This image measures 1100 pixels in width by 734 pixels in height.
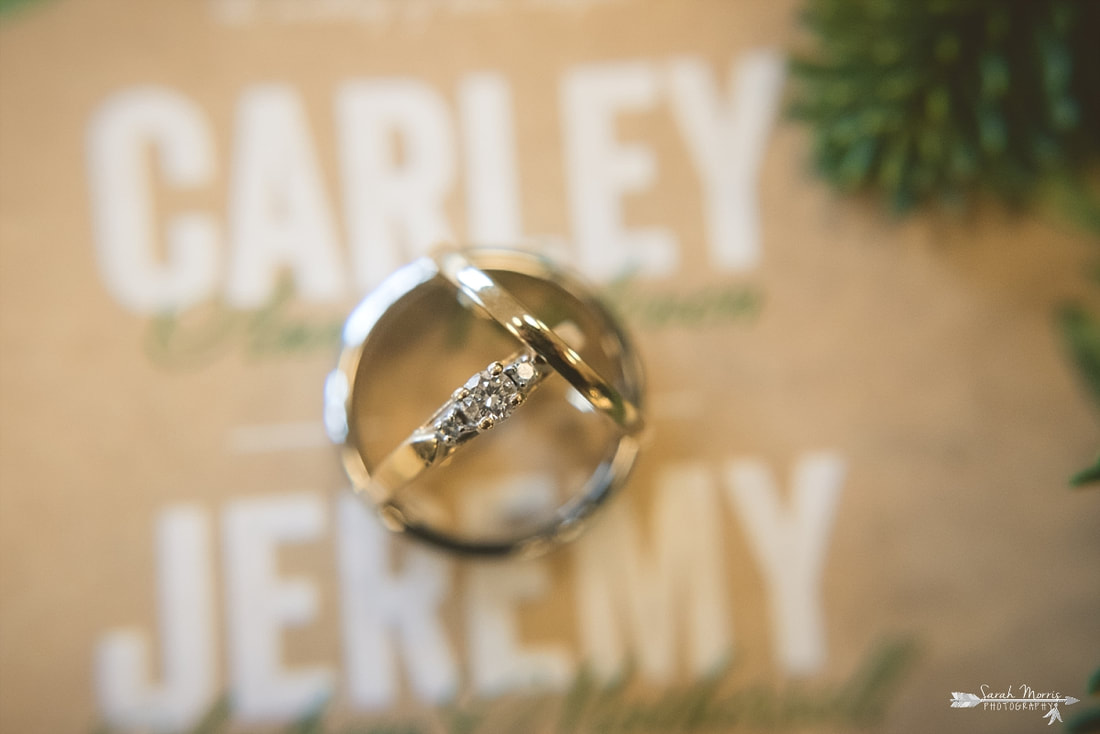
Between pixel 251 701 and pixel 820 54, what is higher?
pixel 820 54

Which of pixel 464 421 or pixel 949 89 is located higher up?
pixel 949 89

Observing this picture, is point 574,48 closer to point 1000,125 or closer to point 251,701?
point 1000,125

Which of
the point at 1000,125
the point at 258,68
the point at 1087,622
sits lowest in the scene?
the point at 1087,622

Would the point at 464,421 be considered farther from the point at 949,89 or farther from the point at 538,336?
the point at 949,89

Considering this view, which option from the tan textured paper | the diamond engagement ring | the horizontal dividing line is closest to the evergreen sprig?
the tan textured paper

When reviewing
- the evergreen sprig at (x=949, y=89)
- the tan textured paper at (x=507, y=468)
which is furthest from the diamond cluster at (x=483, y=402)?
the evergreen sprig at (x=949, y=89)

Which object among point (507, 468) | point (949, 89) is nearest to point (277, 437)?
point (507, 468)

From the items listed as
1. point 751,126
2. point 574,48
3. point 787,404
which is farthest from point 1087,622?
point 574,48

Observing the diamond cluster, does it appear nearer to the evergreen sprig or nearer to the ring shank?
the ring shank
